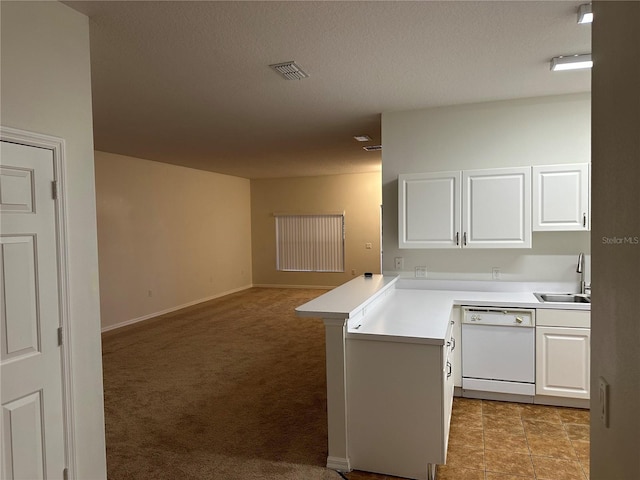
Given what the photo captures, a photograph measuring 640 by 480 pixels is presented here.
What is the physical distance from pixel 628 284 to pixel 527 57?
2550 mm

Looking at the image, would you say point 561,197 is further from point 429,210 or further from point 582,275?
point 429,210

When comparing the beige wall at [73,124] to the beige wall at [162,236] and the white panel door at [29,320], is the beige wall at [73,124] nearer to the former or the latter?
the white panel door at [29,320]

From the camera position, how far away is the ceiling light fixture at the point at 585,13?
2271mm

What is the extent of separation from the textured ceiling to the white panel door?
99 centimetres

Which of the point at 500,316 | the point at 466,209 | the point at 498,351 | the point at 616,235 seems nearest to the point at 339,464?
the point at 498,351

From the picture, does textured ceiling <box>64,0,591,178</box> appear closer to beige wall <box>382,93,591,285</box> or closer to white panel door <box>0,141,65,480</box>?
Result: beige wall <box>382,93,591,285</box>

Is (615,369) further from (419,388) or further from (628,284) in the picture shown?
(419,388)

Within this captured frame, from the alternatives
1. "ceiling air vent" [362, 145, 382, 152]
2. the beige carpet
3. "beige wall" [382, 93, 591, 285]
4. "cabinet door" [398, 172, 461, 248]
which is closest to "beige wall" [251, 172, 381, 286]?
"ceiling air vent" [362, 145, 382, 152]

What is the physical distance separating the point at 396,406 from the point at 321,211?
24.3 feet

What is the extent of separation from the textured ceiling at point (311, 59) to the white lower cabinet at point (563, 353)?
1.92m

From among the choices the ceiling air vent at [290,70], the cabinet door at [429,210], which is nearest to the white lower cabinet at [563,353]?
the cabinet door at [429,210]

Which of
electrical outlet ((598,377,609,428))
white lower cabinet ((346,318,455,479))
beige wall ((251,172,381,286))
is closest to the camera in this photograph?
electrical outlet ((598,377,609,428))

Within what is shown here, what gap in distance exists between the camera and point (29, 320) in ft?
6.51

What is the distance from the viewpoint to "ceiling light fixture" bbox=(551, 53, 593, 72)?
2949 millimetres
